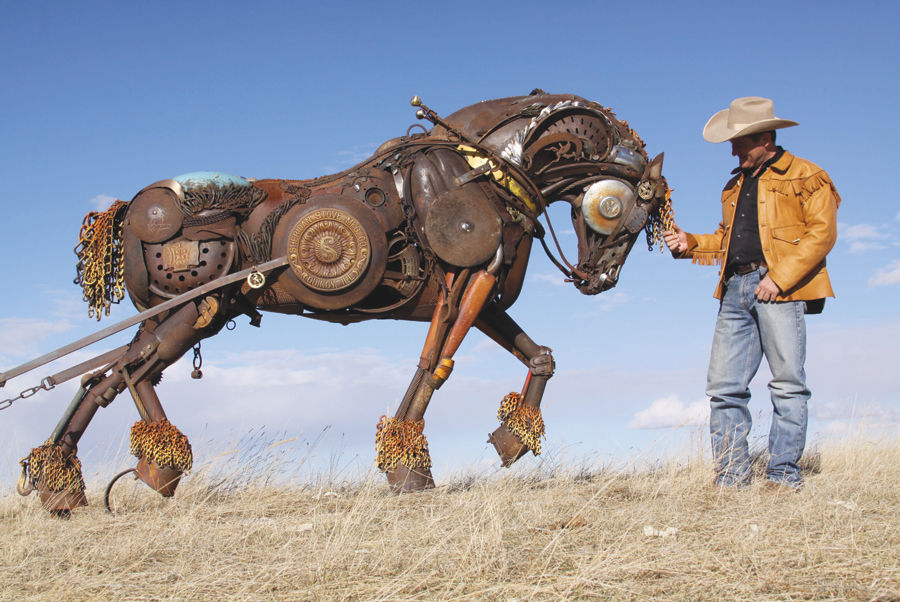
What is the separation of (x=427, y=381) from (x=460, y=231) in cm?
111

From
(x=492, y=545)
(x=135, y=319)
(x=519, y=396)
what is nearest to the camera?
(x=492, y=545)

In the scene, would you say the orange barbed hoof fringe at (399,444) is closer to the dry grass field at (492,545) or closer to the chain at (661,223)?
the dry grass field at (492,545)

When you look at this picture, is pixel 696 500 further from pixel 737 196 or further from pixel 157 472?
pixel 157 472

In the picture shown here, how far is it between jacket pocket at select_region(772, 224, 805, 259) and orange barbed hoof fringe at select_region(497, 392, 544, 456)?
214 centimetres

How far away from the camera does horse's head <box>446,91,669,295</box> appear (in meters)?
5.57

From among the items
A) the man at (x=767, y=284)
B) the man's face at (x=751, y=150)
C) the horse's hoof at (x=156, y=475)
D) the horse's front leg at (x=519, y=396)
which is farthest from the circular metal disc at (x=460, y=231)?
the horse's hoof at (x=156, y=475)

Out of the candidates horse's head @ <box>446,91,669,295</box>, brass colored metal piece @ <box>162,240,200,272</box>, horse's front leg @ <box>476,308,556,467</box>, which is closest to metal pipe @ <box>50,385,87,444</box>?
brass colored metal piece @ <box>162,240,200,272</box>

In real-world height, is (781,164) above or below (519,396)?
above

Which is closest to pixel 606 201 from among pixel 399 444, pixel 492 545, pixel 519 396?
pixel 519 396

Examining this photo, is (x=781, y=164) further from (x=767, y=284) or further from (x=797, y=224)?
(x=767, y=284)

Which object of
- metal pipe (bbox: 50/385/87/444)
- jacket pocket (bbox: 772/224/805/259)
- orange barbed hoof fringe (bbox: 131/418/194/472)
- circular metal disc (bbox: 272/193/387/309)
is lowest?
orange barbed hoof fringe (bbox: 131/418/194/472)

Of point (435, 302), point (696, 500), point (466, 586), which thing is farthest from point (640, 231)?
point (466, 586)

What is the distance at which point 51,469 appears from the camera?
18.4 feet

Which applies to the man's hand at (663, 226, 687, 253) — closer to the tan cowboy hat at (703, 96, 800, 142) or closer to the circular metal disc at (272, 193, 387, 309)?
the tan cowboy hat at (703, 96, 800, 142)
